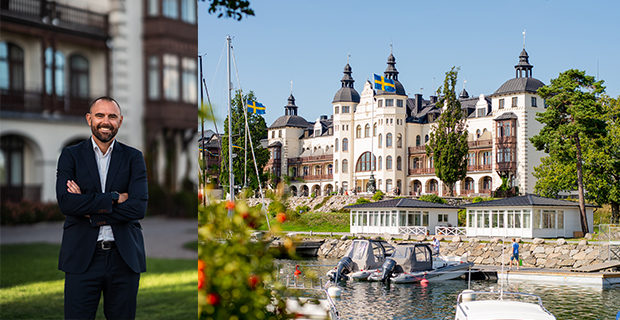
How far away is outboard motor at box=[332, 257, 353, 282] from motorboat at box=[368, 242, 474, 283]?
93 cm

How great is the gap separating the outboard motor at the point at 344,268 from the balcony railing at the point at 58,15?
60.8 ft

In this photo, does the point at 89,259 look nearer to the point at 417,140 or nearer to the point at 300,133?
the point at 417,140

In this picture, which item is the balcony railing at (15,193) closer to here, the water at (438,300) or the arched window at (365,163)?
the water at (438,300)

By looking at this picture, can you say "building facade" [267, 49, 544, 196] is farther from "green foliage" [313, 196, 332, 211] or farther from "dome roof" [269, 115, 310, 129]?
"green foliage" [313, 196, 332, 211]

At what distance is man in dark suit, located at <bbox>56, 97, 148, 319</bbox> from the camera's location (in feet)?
7.59

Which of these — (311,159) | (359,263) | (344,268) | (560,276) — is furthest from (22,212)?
(311,159)

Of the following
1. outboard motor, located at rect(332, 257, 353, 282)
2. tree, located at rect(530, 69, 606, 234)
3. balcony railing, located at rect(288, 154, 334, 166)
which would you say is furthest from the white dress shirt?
balcony railing, located at rect(288, 154, 334, 166)

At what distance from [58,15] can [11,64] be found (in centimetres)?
19

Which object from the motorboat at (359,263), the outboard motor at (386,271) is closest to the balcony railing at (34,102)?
the motorboat at (359,263)

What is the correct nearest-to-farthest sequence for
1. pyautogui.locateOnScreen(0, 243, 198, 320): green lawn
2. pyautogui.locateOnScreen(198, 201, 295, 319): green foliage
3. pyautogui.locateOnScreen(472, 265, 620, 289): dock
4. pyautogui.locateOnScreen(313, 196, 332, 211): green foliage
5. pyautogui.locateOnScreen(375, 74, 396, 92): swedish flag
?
1. pyautogui.locateOnScreen(0, 243, 198, 320): green lawn
2. pyautogui.locateOnScreen(198, 201, 295, 319): green foliage
3. pyautogui.locateOnScreen(472, 265, 620, 289): dock
4. pyautogui.locateOnScreen(313, 196, 332, 211): green foliage
5. pyautogui.locateOnScreen(375, 74, 396, 92): swedish flag

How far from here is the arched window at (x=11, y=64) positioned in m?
1.80

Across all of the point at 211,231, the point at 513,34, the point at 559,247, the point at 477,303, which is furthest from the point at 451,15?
the point at 211,231

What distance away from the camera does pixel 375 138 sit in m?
59.7

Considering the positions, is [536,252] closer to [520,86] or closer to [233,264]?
[233,264]
